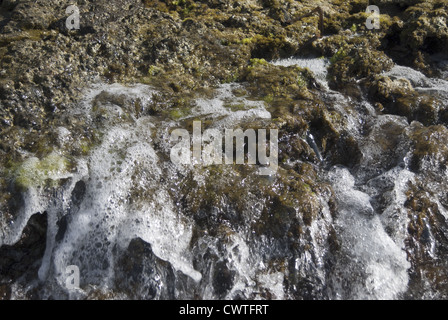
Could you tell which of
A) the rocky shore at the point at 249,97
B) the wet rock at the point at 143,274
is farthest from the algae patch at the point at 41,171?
the wet rock at the point at 143,274

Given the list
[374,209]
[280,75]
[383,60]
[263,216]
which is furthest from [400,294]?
[383,60]

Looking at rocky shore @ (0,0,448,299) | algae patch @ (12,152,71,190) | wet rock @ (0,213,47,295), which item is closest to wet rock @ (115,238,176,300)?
rocky shore @ (0,0,448,299)

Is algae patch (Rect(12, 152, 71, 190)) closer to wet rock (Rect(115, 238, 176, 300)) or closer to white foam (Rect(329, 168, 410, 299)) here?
wet rock (Rect(115, 238, 176, 300))

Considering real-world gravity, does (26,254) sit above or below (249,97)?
below

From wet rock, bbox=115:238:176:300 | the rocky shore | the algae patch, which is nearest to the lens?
wet rock, bbox=115:238:176:300

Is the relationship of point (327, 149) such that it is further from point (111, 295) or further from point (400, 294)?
point (111, 295)

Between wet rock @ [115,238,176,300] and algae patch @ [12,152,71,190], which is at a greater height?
algae patch @ [12,152,71,190]

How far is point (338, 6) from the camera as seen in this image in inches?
261

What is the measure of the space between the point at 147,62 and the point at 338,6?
139 inches

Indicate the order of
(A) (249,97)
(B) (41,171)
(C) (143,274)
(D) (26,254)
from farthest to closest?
(A) (249,97), (B) (41,171), (D) (26,254), (C) (143,274)

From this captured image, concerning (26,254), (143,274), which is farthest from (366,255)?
(26,254)

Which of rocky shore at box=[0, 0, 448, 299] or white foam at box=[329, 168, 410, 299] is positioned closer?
white foam at box=[329, 168, 410, 299]

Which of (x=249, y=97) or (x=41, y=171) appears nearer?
(x=41, y=171)

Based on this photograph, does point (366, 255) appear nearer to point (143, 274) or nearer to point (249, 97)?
point (143, 274)
